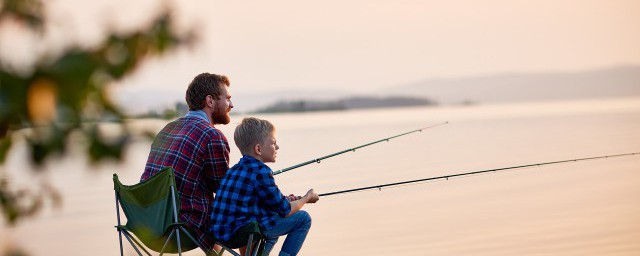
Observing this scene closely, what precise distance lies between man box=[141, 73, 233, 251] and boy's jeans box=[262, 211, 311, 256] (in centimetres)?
22

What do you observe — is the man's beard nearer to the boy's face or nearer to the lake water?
the boy's face

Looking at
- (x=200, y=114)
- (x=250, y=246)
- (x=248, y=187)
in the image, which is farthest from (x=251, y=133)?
(x=250, y=246)

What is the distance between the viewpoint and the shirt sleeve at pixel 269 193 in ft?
12.3

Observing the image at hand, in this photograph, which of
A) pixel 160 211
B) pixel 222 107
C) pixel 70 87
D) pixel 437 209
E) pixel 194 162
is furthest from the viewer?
pixel 437 209

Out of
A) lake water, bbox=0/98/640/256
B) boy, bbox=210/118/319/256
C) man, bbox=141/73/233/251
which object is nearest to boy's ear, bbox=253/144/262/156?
boy, bbox=210/118/319/256

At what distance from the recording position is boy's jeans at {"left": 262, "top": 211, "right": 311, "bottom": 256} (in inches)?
153

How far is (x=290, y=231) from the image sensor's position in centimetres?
399

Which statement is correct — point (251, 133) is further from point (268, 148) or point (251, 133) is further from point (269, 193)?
point (269, 193)

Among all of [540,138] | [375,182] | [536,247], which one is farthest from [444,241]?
[540,138]

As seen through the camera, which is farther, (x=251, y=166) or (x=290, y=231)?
(x=290, y=231)

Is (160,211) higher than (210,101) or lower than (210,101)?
lower

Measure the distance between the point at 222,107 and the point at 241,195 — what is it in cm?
41

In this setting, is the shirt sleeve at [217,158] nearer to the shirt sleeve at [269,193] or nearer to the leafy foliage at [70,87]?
the shirt sleeve at [269,193]

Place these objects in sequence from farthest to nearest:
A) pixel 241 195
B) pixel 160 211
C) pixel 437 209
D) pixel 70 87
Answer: pixel 437 209
pixel 241 195
pixel 160 211
pixel 70 87
